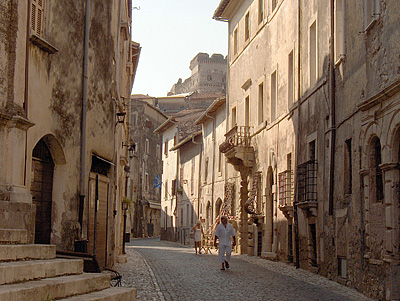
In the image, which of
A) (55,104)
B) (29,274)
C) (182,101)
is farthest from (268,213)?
(182,101)

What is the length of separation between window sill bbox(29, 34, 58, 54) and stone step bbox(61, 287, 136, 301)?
15.3 ft

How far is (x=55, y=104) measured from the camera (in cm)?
1236

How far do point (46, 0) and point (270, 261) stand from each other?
45.5ft

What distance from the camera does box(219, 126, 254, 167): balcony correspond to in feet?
89.9


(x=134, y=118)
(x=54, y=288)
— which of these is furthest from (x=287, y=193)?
(x=134, y=118)

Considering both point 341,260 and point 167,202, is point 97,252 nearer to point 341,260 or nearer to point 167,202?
point 341,260

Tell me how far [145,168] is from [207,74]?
50.5 meters

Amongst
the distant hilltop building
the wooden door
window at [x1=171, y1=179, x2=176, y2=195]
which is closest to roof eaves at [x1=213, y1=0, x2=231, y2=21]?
the wooden door

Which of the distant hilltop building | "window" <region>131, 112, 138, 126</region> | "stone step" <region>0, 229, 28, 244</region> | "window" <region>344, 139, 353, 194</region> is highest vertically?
the distant hilltop building

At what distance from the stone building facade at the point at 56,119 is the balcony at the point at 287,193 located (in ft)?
21.4

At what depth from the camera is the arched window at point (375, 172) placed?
1291cm

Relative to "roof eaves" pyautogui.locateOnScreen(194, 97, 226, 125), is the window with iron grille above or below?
below

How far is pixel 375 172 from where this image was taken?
13.1m

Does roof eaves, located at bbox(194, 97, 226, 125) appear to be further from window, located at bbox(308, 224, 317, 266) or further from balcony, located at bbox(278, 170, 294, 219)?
window, located at bbox(308, 224, 317, 266)
